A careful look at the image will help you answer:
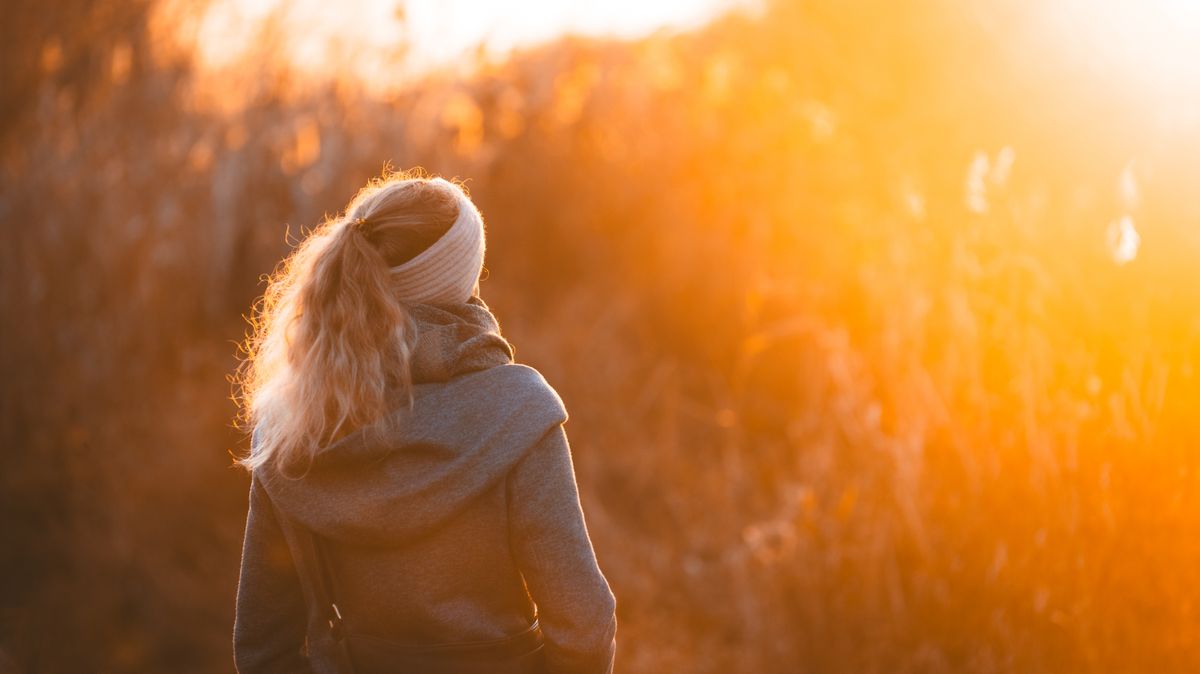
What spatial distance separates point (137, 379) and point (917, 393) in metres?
3.82

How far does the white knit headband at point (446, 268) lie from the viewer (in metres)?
1.69

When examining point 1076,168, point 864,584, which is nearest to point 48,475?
point 864,584

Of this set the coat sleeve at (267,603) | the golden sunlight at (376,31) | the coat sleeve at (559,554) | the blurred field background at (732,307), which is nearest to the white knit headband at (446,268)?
the coat sleeve at (559,554)

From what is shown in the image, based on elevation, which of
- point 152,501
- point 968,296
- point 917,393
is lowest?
point 152,501

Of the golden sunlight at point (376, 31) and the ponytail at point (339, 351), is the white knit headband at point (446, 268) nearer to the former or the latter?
the ponytail at point (339, 351)

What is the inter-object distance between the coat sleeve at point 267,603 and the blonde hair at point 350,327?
0.43 feet

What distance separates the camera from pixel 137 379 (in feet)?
17.0

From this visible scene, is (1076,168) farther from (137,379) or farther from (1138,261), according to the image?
(137,379)

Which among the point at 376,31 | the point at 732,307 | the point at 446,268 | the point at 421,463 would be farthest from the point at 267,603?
the point at 376,31

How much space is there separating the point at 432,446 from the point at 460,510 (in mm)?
113

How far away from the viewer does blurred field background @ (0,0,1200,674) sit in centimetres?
328

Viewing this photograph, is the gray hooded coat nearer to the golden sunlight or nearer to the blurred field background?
the blurred field background

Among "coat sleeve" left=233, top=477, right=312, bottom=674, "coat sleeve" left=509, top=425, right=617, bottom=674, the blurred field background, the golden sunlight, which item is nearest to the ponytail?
"coat sleeve" left=233, top=477, right=312, bottom=674

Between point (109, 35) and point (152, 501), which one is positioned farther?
point (109, 35)
